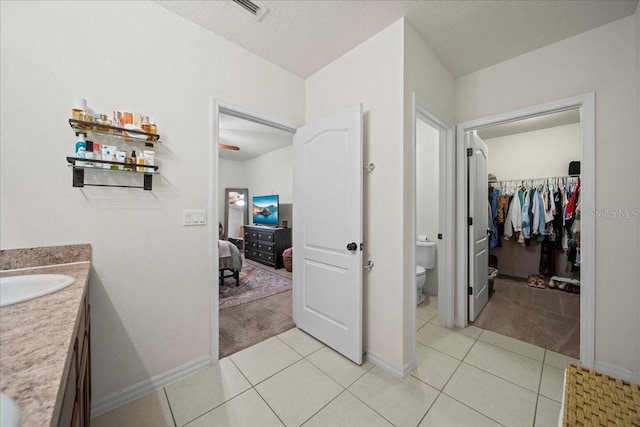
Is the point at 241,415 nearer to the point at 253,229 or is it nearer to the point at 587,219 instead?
the point at 587,219

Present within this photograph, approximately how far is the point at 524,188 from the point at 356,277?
3874 millimetres

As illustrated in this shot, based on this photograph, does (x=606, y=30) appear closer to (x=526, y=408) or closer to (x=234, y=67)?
(x=526, y=408)

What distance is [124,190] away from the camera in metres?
1.48

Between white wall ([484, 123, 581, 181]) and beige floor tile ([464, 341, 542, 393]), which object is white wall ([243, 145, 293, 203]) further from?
beige floor tile ([464, 341, 542, 393])

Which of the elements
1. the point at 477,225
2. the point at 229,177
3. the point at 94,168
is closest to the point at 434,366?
the point at 477,225

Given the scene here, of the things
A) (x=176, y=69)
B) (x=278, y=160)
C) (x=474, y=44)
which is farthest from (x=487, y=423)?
(x=278, y=160)

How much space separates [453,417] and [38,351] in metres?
1.81

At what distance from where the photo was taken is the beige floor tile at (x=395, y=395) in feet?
4.56

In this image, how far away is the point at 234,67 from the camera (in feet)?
6.39

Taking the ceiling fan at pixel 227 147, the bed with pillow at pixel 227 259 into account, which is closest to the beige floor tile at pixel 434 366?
the bed with pillow at pixel 227 259

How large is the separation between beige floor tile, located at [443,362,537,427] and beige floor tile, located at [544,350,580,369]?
0.50m

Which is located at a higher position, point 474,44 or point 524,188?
point 474,44

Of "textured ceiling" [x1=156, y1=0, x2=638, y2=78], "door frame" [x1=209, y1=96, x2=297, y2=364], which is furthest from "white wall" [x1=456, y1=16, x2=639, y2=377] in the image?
"door frame" [x1=209, y1=96, x2=297, y2=364]

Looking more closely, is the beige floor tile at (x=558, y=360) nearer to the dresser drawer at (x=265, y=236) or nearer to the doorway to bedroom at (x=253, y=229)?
the doorway to bedroom at (x=253, y=229)
